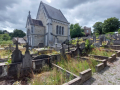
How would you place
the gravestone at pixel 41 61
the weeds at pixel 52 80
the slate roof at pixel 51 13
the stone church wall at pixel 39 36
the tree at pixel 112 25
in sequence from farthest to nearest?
the tree at pixel 112 25 < the slate roof at pixel 51 13 < the stone church wall at pixel 39 36 < the gravestone at pixel 41 61 < the weeds at pixel 52 80

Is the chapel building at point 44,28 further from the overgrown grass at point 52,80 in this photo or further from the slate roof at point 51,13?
the overgrown grass at point 52,80

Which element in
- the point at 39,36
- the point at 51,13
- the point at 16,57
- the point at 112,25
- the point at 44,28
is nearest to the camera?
the point at 16,57

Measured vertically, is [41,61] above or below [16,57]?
below

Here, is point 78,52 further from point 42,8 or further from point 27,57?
point 42,8

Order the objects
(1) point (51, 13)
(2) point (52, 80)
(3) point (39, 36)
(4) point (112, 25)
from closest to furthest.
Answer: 1. (2) point (52, 80)
2. (3) point (39, 36)
3. (1) point (51, 13)
4. (4) point (112, 25)

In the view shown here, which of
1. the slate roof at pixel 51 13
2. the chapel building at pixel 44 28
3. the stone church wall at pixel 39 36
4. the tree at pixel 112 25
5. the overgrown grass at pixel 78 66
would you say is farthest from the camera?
the tree at pixel 112 25

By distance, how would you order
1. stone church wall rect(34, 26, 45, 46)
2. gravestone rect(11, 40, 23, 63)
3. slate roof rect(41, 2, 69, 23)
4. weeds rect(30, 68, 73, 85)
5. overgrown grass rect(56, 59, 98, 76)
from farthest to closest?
slate roof rect(41, 2, 69, 23) < stone church wall rect(34, 26, 45, 46) < gravestone rect(11, 40, 23, 63) < overgrown grass rect(56, 59, 98, 76) < weeds rect(30, 68, 73, 85)

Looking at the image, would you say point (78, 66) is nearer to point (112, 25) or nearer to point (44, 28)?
point (44, 28)

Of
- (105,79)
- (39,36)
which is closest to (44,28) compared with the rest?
(39,36)

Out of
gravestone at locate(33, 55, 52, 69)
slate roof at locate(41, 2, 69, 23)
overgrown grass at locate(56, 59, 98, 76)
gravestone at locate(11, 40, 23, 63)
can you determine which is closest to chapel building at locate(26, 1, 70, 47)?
slate roof at locate(41, 2, 69, 23)

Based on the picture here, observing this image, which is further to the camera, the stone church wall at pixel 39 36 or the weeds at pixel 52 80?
the stone church wall at pixel 39 36

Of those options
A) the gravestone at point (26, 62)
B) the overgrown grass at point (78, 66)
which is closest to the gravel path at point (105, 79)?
the overgrown grass at point (78, 66)

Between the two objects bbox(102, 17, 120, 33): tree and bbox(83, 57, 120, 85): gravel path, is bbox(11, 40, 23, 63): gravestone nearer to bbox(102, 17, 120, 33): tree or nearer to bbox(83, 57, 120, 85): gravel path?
bbox(83, 57, 120, 85): gravel path

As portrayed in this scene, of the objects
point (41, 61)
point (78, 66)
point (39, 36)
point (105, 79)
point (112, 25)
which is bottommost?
point (105, 79)
